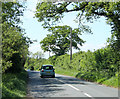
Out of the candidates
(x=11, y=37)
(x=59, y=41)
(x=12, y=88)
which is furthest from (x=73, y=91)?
(x=59, y=41)

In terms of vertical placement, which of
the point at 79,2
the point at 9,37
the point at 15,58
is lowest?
the point at 15,58

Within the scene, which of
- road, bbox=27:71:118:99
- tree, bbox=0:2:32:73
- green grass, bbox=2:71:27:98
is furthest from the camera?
tree, bbox=0:2:32:73

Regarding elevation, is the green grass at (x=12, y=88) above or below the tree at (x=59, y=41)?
below

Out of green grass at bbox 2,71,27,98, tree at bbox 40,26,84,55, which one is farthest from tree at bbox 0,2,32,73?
tree at bbox 40,26,84,55

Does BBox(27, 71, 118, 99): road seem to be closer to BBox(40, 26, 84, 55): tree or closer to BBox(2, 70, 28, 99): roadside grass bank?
BBox(2, 70, 28, 99): roadside grass bank

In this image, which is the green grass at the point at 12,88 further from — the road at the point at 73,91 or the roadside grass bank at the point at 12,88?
the road at the point at 73,91

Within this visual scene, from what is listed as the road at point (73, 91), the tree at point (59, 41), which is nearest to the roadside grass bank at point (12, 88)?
the road at point (73, 91)

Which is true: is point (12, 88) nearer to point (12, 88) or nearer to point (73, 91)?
point (12, 88)

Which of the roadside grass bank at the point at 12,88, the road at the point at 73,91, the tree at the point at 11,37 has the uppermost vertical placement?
the tree at the point at 11,37

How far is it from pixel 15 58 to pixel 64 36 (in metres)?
50.0

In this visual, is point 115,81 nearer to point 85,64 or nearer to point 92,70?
point 92,70

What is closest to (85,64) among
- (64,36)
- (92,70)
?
(92,70)

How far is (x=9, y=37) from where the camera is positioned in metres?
17.4

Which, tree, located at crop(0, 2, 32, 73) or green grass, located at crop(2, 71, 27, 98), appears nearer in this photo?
green grass, located at crop(2, 71, 27, 98)
